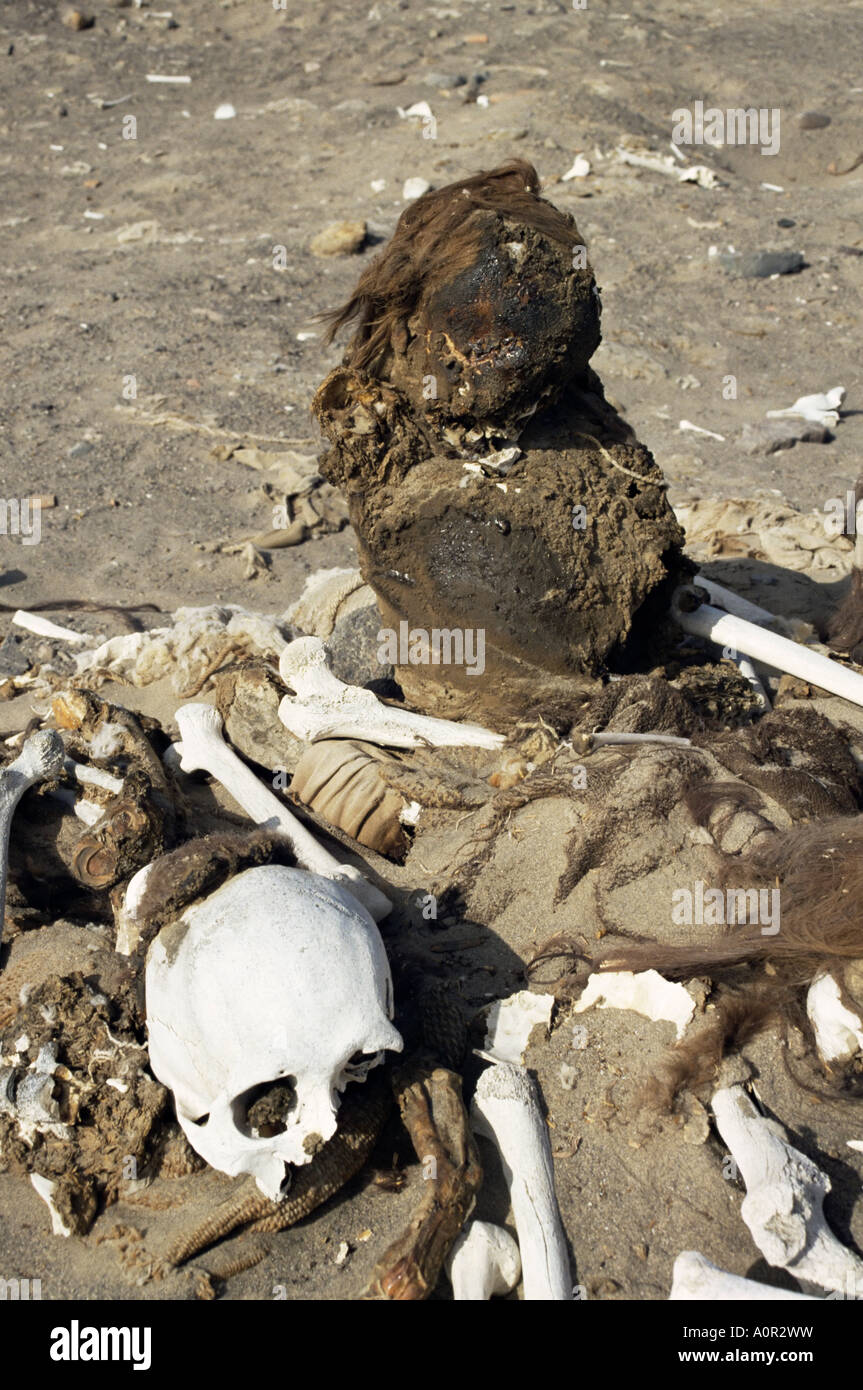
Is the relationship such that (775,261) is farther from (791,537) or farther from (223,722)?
(223,722)

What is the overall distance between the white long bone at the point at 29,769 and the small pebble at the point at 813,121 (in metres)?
11.7

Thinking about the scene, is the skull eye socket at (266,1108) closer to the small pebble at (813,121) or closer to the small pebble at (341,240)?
the small pebble at (341,240)

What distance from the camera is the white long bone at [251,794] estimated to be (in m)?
3.42

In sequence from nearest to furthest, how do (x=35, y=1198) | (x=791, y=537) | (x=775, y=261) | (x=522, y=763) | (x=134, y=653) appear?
(x=35, y=1198)
(x=522, y=763)
(x=134, y=653)
(x=791, y=537)
(x=775, y=261)

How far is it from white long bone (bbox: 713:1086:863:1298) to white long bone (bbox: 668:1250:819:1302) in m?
0.07

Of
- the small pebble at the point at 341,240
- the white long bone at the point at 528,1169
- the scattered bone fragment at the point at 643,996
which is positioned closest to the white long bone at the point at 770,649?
the scattered bone fragment at the point at 643,996

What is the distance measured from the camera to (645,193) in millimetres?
10797

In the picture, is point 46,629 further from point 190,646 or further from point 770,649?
point 770,649

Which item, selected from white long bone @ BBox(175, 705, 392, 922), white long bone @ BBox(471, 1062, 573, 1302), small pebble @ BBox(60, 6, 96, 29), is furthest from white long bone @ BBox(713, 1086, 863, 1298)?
small pebble @ BBox(60, 6, 96, 29)

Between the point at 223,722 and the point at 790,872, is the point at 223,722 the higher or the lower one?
the lower one

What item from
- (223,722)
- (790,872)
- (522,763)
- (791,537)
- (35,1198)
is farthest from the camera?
(791,537)

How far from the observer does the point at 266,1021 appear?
2543 millimetres
